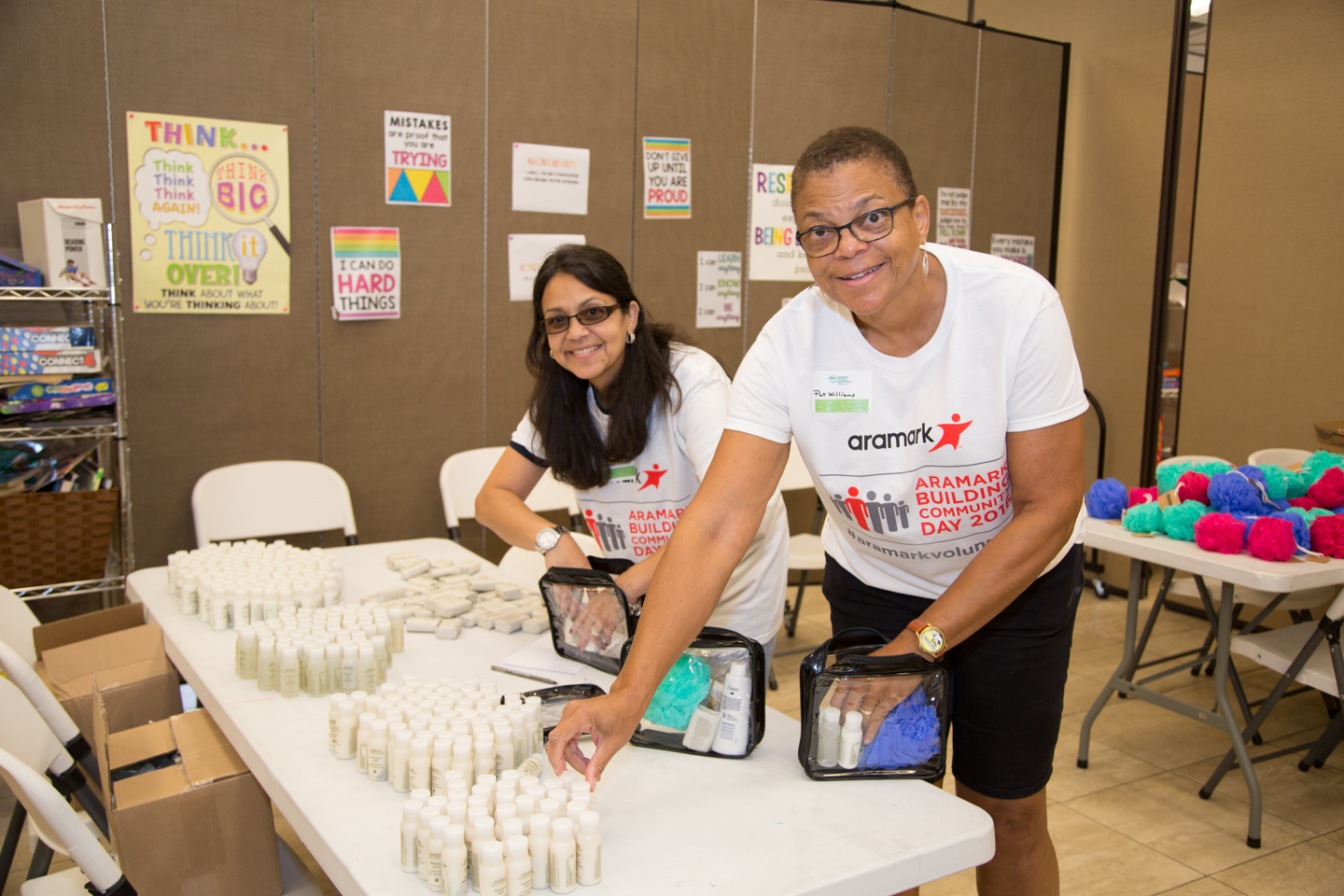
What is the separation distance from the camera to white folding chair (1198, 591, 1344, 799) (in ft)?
9.27

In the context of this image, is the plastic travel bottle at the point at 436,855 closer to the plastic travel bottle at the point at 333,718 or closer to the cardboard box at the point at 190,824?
the plastic travel bottle at the point at 333,718

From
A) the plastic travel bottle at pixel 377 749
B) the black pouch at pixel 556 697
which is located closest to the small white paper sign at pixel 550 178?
the black pouch at pixel 556 697

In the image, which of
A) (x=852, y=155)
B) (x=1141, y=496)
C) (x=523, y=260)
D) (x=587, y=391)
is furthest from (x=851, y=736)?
(x=523, y=260)

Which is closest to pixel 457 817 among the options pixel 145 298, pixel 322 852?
pixel 322 852

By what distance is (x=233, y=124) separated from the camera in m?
3.61

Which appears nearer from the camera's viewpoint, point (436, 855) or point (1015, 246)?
point (436, 855)

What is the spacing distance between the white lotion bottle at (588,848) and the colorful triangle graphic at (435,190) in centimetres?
334

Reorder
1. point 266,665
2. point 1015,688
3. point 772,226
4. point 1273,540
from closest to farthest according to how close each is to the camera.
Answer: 1. point 1015,688
2. point 266,665
3. point 1273,540
4. point 772,226

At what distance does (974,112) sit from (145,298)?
4385mm

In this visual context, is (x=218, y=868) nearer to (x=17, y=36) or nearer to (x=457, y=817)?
(x=457, y=817)

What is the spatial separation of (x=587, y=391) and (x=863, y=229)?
1050 millimetres

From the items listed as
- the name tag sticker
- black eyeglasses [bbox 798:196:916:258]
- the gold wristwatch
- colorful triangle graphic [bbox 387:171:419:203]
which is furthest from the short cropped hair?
colorful triangle graphic [bbox 387:171:419:203]

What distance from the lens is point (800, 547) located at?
14.0 feet

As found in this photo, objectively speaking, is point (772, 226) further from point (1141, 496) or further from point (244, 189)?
point (244, 189)
